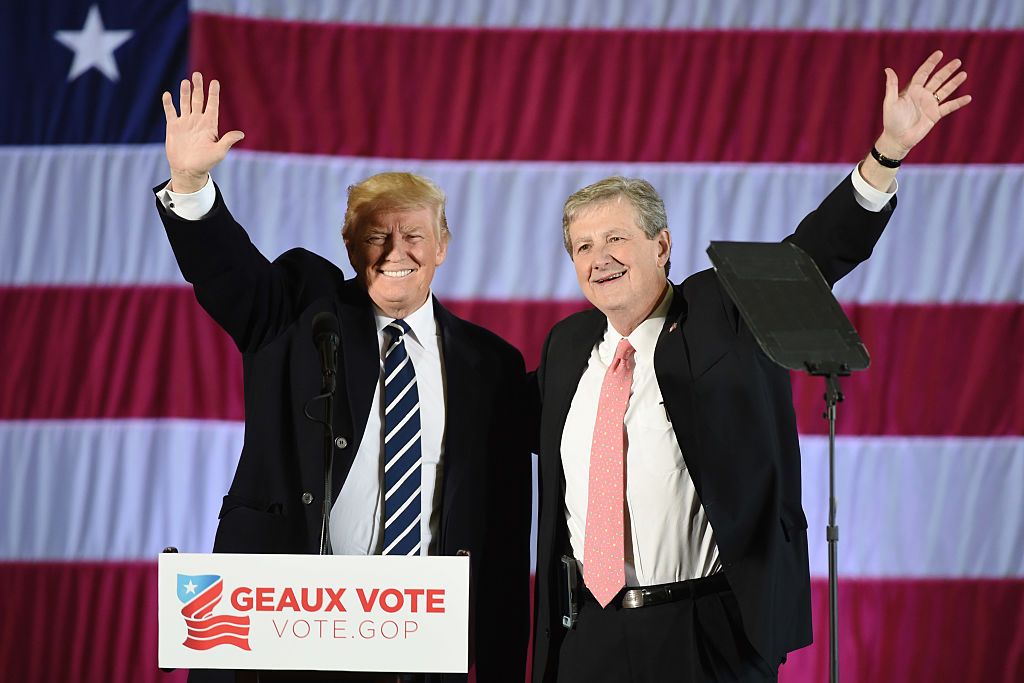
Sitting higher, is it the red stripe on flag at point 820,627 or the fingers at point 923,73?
the fingers at point 923,73

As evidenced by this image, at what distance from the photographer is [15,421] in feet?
10.1

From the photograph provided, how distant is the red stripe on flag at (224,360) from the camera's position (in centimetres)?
305

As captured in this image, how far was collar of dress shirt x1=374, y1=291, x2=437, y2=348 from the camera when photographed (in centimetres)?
213

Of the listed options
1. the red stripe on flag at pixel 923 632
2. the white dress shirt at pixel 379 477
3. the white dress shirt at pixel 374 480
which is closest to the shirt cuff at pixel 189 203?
the white dress shirt at pixel 374 480

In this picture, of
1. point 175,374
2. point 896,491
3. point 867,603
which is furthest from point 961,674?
point 175,374

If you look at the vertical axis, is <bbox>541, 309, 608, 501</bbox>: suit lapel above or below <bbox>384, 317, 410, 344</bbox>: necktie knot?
below

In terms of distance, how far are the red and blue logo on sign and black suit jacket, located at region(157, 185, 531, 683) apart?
1.35 feet

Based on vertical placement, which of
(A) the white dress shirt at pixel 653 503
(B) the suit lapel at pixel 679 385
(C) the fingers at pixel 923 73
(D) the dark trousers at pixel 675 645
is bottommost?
(D) the dark trousers at pixel 675 645

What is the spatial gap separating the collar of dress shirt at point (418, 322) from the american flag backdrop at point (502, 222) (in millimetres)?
954

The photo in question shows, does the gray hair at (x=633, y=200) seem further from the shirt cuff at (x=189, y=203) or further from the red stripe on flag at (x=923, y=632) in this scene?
the red stripe on flag at (x=923, y=632)

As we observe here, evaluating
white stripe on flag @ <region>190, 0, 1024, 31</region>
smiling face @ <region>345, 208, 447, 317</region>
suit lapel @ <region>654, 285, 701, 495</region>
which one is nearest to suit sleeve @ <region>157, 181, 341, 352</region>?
smiling face @ <region>345, 208, 447, 317</region>

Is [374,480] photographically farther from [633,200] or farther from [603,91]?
[603,91]

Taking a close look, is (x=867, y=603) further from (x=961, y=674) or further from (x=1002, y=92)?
(x=1002, y=92)

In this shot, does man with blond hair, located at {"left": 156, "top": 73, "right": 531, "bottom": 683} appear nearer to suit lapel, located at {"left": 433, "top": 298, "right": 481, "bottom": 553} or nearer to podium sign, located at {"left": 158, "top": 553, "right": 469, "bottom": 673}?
suit lapel, located at {"left": 433, "top": 298, "right": 481, "bottom": 553}
